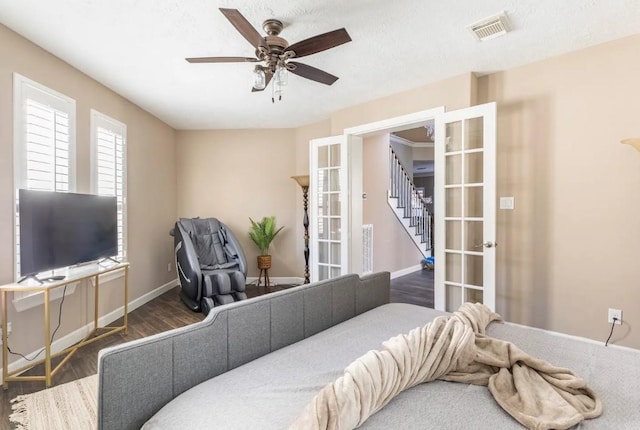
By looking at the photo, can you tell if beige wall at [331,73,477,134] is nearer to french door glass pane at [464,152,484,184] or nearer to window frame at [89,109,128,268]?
french door glass pane at [464,152,484,184]

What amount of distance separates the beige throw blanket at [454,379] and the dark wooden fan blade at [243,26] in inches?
71.9

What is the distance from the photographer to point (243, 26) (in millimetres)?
1830

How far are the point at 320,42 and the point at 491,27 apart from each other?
1.30 meters

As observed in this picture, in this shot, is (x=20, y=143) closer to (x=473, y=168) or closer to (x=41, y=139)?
(x=41, y=139)

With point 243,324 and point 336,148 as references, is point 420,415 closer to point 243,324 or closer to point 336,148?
point 243,324

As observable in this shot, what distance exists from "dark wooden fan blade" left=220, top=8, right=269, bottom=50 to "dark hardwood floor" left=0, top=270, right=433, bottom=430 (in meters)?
2.63

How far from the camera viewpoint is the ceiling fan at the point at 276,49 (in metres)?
1.89

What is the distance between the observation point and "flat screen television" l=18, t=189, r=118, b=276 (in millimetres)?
2211

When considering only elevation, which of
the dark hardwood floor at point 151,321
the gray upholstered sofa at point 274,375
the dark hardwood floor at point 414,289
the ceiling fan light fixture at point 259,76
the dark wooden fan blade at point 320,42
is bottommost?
the dark hardwood floor at point 151,321

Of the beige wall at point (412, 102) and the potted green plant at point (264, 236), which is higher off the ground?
the beige wall at point (412, 102)

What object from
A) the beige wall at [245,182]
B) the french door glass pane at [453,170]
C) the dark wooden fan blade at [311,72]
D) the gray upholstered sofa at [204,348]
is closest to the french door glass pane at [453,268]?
the french door glass pane at [453,170]

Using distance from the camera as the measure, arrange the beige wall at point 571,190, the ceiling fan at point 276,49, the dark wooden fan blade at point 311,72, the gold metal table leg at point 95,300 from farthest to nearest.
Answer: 1. the gold metal table leg at point 95,300
2. the beige wall at point 571,190
3. the dark wooden fan blade at point 311,72
4. the ceiling fan at point 276,49

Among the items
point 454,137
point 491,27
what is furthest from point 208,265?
point 491,27

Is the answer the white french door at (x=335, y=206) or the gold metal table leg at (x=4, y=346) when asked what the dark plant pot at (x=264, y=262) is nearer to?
the white french door at (x=335, y=206)
